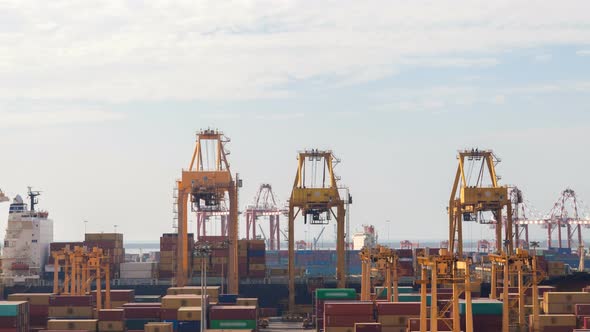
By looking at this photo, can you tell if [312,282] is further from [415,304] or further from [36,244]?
[415,304]

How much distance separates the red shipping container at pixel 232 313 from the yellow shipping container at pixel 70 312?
36.4ft

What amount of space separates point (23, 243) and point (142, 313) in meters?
45.8

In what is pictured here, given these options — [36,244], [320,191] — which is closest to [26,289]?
[36,244]

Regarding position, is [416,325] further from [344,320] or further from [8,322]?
[8,322]

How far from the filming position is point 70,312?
281ft

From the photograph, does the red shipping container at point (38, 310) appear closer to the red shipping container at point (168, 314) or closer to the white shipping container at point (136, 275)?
the red shipping container at point (168, 314)

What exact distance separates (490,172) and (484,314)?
152 feet

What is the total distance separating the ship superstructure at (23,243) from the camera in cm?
12138

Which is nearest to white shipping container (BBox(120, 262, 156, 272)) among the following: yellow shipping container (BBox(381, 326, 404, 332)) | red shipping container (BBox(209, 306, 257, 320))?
red shipping container (BBox(209, 306, 257, 320))

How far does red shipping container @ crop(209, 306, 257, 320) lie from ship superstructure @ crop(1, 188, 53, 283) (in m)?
47.0

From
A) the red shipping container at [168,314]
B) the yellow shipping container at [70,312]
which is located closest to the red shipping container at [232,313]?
the red shipping container at [168,314]

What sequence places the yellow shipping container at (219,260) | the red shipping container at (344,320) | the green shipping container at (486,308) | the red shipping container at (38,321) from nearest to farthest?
1. the green shipping container at (486,308)
2. the red shipping container at (344,320)
3. the red shipping container at (38,321)
4. the yellow shipping container at (219,260)

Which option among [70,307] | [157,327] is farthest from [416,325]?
[70,307]

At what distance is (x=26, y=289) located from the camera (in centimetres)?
11756
